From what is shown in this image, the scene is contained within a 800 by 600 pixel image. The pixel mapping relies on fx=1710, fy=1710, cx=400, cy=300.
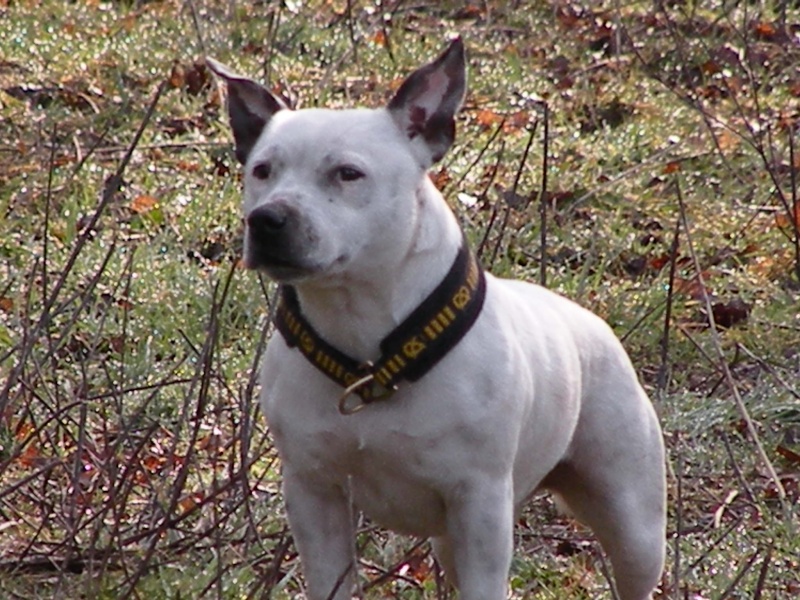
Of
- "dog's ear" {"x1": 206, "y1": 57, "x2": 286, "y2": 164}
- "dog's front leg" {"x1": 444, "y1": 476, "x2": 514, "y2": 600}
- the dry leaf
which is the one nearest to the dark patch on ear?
"dog's ear" {"x1": 206, "y1": 57, "x2": 286, "y2": 164}

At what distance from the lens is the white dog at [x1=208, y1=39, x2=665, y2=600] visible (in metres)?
3.37

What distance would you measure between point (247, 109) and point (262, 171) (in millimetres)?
325

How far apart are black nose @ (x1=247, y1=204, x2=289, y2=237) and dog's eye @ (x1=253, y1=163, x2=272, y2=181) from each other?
0.17m

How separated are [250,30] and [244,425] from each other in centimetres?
546

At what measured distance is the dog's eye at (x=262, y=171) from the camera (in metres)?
3.42

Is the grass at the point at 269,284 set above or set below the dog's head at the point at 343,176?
below

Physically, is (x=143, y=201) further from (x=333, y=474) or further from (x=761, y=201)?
(x=333, y=474)

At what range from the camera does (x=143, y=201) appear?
7113 millimetres

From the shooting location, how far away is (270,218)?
10.7 ft

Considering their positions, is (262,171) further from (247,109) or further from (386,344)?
(386,344)

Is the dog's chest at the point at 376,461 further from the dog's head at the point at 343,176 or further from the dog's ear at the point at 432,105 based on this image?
the dog's ear at the point at 432,105

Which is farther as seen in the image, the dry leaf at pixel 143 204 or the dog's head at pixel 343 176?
the dry leaf at pixel 143 204

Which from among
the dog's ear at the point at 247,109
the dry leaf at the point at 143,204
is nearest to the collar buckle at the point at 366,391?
the dog's ear at the point at 247,109

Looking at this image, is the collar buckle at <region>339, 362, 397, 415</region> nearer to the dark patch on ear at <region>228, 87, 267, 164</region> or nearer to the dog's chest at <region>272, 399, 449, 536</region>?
the dog's chest at <region>272, 399, 449, 536</region>
